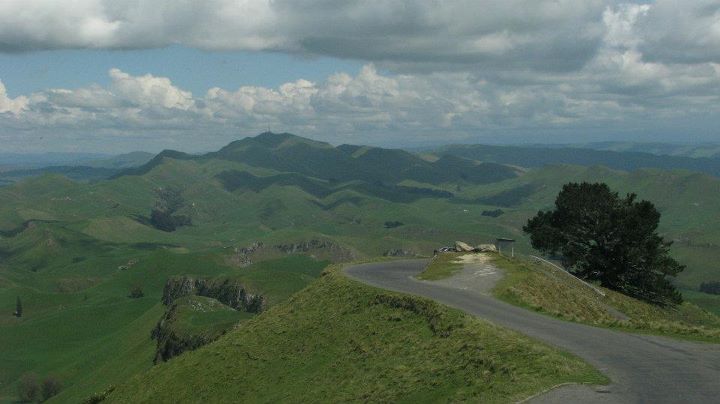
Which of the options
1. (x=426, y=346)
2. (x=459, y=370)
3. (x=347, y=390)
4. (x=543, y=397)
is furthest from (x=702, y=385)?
(x=347, y=390)

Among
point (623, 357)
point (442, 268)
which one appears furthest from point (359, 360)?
point (442, 268)

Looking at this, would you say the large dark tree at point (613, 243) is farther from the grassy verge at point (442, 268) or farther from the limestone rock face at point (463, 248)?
the grassy verge at point (442, 268)

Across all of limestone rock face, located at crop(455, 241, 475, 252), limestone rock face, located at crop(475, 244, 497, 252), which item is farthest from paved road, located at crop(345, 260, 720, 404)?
limestone rock face, located at crop(455, 241, 475, 252)

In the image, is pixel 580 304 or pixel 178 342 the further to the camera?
pixel 178 342

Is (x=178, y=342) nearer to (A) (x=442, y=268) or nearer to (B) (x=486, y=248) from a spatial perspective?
(B) (x=486, y=248)

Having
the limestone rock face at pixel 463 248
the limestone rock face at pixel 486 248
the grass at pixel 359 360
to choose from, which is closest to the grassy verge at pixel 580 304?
the limestone rock face at pixel 486 248

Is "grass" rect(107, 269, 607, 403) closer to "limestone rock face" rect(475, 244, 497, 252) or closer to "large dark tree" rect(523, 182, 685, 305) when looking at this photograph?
"limestone rock face" rect(475, 244, 497, 252)

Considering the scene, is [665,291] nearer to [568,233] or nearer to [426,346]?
[568,233]
